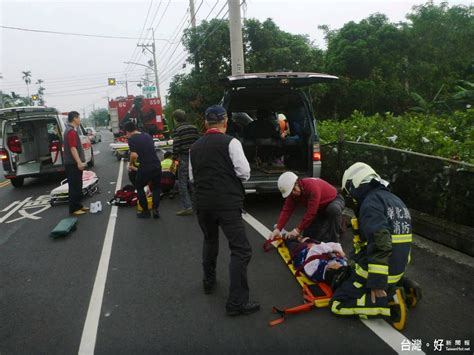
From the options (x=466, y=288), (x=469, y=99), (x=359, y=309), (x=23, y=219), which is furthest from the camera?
(x=469, y=99)

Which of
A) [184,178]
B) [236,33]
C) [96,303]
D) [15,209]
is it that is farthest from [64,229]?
[236,33]

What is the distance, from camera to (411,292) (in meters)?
3.12

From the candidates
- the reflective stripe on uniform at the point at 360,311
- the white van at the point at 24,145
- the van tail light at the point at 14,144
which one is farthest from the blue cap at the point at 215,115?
the van tail light at the point at 14,144

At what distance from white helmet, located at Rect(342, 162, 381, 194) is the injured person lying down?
76cm

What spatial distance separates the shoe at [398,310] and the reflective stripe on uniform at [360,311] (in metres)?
0.06

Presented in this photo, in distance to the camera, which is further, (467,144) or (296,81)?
(296,81)

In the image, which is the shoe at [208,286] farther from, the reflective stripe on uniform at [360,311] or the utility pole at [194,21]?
the utility pole at [194,21]

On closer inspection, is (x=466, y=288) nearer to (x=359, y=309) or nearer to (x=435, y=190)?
(x=359, y=309)

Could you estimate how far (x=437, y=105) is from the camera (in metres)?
16.1

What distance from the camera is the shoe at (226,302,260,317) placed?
10.5 ft

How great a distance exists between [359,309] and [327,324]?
28cm

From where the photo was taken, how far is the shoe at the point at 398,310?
287cm

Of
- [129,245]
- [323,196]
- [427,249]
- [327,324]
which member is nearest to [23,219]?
[129,245]

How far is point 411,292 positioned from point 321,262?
84 cm
